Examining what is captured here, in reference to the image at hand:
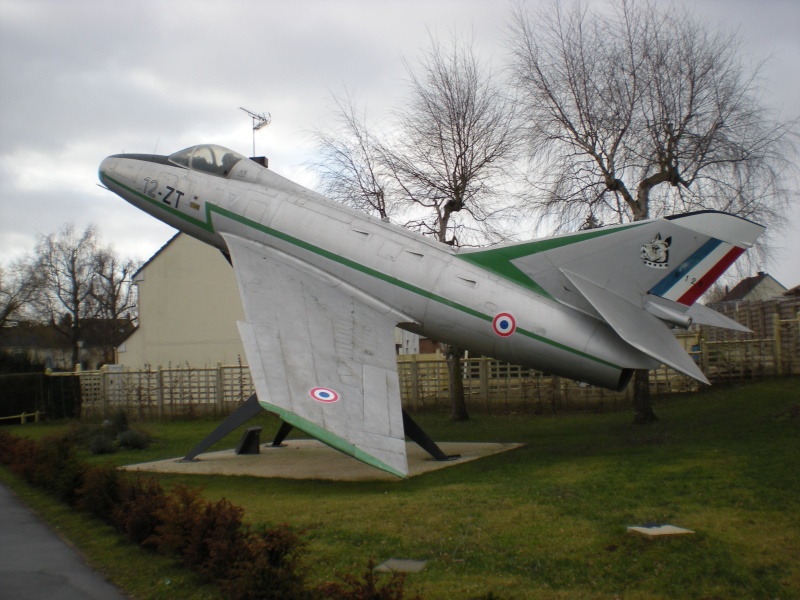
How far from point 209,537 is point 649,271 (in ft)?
27.1

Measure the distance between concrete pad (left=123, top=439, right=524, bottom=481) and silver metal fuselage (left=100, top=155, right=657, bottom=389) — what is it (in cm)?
280

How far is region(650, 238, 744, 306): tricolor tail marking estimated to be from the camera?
10.6 meters

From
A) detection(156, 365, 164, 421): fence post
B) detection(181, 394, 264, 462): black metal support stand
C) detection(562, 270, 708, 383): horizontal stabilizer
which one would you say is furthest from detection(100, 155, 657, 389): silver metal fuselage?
detection(156, 365, 164, 421): fence post

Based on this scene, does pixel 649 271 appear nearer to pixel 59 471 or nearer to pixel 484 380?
pixel 59 471

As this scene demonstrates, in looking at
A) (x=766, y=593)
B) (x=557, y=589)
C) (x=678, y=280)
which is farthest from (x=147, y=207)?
(x=766, y=593)

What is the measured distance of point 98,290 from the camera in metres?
→ 69.8

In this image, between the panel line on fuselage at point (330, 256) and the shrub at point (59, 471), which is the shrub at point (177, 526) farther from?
the panel line on fuselage at point (330, 256)

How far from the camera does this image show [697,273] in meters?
10.8

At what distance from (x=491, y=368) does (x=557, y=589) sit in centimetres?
1836

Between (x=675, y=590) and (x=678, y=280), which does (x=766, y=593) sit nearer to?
(x=675, y=590)

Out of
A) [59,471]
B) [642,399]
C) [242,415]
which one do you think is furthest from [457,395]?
[59,471]

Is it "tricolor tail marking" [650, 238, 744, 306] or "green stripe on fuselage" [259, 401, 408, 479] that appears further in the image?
"tricolor tail marking" [650, 238, 744, 306]

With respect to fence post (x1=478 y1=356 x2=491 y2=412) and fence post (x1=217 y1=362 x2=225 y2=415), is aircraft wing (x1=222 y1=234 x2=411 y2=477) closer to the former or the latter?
fence post (x1=478 y1=356 x2=491 y2=412)

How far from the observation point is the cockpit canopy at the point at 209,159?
14703 millimetres
